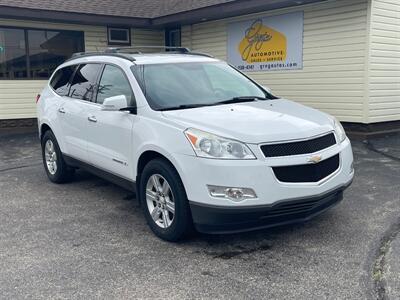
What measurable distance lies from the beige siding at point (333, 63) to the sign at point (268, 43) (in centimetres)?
18

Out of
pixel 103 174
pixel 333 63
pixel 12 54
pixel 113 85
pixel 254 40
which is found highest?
pixel 254 40

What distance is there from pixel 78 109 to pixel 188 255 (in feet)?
8.76

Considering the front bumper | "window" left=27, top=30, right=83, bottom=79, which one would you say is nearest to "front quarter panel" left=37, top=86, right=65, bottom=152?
the front bumper

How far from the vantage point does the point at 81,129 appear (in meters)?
5.73

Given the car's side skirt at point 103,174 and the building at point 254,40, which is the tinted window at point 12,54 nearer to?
the building at point 254,40

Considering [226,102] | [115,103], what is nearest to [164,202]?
[115,103]

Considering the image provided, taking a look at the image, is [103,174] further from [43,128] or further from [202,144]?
[43,128]

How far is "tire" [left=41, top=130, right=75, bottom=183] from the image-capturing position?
6562 mm

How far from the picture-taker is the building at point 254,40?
9953mm

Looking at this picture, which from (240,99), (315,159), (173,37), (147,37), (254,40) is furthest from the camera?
(173,37)

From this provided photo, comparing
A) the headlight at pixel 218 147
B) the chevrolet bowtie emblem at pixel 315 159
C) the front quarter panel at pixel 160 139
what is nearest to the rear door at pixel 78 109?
the front quarter panel at pixel 160 139

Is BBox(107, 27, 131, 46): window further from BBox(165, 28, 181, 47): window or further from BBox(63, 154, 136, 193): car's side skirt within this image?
BBox(63, 154, 136, 193): car's side skirt

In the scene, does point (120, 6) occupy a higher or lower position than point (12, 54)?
higher

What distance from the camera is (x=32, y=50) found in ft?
41.1
